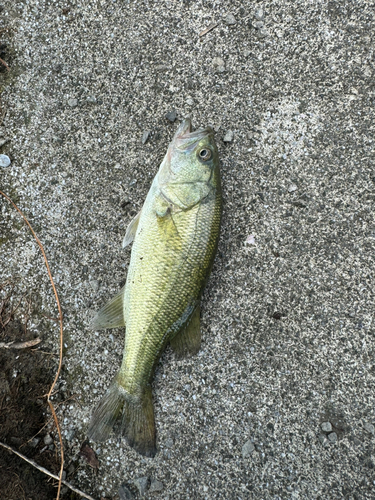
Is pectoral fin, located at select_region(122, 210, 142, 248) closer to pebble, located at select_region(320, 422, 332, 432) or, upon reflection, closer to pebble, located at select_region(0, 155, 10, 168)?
pebble, located at select_region(0, 155, 10, 168)

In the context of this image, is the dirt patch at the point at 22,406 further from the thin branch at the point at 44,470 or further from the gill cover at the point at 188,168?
the gill cover at the point at 188,168

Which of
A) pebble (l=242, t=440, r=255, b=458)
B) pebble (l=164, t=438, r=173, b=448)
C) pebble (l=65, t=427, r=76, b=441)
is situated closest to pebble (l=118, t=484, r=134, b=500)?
pebble (l=164, t=438, r=173, b=448)

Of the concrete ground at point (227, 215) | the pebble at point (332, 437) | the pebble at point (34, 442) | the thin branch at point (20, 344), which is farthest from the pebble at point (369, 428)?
the thin branch at point (20, 344)

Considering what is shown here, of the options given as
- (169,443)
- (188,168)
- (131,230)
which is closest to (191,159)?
(188,168)

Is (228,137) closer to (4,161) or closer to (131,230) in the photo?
(131,230)

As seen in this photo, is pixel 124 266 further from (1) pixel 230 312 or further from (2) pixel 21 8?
(2) pixel 21 8

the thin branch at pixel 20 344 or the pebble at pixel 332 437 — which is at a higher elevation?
the thin branch at pixel 20 344
